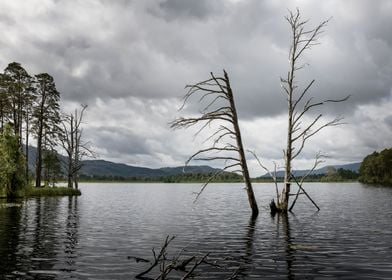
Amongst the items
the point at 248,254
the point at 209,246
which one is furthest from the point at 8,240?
the point at 248,254

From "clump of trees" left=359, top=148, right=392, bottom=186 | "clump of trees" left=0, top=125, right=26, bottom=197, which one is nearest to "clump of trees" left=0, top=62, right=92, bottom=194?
"clump of trees" left=0, top=125, right=26, bottom=197

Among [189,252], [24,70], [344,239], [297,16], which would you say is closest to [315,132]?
[297,16]

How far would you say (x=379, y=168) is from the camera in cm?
16738

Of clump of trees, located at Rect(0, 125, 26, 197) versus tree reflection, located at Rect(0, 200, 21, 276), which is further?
clump of trees, located at Rect(0, 125, 26, 197)

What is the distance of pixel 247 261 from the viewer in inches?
630

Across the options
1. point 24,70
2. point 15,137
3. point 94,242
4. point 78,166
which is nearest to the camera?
point 94,242

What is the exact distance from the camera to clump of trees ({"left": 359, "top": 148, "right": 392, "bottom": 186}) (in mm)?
161875

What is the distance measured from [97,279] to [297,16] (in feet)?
92.0

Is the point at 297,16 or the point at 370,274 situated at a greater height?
the point at 297,16

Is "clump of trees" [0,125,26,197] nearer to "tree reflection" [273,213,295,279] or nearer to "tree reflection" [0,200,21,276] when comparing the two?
"tree reflection" [0,200,21,276]

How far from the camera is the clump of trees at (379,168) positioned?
16188 cm

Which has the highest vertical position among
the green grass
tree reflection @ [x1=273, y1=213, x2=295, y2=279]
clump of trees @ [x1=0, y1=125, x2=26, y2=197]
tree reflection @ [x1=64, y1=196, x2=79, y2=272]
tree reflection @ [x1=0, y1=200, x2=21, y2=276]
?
clump of trees @ [x1=0, y1=125, x2=26, y2=197]

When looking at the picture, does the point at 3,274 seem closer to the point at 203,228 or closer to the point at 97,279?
the point at 97,279

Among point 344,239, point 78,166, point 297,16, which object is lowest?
point 344,239
